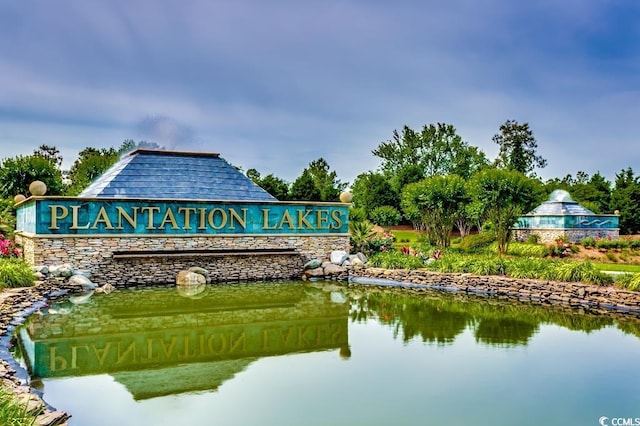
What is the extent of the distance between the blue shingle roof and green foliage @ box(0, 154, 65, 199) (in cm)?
694

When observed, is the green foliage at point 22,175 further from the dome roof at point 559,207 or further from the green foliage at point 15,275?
the dome roof at point 559,207

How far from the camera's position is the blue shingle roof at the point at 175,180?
665 inches

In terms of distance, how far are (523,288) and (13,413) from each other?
1189 centimetres

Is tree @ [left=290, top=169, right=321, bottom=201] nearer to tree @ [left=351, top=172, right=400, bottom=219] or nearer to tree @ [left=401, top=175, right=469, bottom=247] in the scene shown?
tree @ [left=351, top=172, right=400, bottom=219]

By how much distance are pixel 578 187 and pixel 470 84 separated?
26.0 m

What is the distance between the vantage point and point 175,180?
17.7 m

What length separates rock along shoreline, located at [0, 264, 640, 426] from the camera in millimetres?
8225

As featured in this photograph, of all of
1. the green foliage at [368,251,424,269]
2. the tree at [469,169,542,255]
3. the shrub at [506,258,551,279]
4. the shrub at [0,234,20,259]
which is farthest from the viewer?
the tree at [469,169,542,255]

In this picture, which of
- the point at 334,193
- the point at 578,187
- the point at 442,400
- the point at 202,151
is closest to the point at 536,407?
the point at 442,400

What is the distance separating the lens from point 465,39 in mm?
16031

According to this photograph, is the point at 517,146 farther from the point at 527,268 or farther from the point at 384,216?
the point at 527,268

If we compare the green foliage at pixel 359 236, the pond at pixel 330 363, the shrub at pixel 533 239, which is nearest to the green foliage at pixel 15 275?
the pond at pixel 330 363

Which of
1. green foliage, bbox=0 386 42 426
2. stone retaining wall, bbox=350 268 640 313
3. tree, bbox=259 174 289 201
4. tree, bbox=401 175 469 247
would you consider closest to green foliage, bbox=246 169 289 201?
tree, bbox=259 174 289 201

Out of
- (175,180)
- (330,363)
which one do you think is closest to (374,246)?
(175,180)
